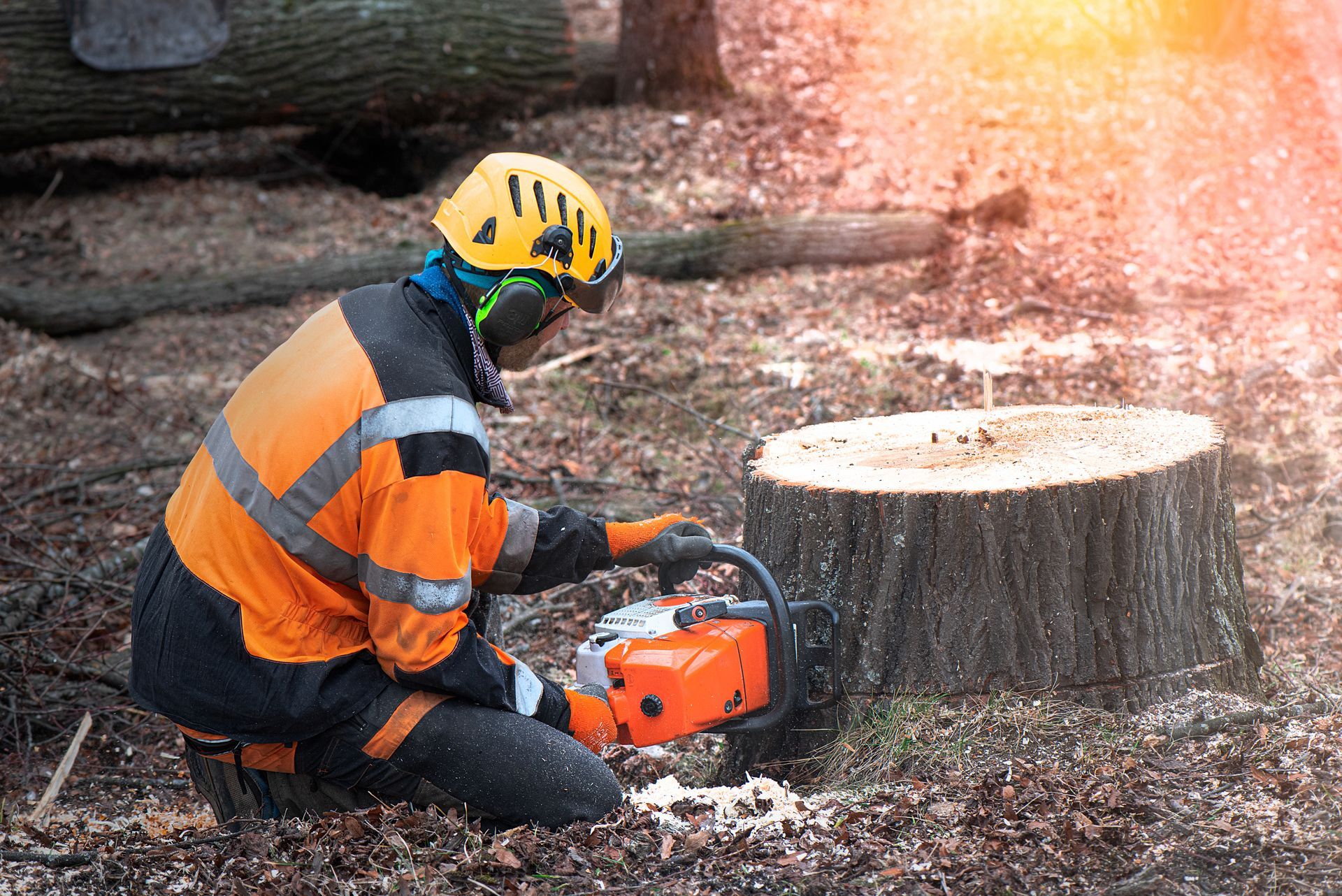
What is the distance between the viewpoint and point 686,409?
563 centimetres

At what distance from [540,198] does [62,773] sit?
264cm

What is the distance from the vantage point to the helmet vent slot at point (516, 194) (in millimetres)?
2877

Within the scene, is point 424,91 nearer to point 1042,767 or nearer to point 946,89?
point 946,89

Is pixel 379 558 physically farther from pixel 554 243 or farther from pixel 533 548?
pixel 554 243

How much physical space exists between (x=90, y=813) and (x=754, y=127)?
25.3ft

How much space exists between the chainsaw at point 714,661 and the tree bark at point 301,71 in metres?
7.75

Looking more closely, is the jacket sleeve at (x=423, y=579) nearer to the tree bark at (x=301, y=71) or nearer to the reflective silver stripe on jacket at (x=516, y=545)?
the reflective silver stripe on jacket at (x=516, y=545)

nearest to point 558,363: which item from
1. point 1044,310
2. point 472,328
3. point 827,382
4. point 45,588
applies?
point 827,382

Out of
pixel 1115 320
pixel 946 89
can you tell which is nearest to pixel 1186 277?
pixel 1115 320

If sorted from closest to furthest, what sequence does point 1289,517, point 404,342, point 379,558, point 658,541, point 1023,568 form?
point 379,558
point 404,342
point 1023,568
point 658,541
point 1289,517

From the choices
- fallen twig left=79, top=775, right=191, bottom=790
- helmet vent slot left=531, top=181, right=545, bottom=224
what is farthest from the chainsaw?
fallen twig left=79, top=775, right=191, bottom=790

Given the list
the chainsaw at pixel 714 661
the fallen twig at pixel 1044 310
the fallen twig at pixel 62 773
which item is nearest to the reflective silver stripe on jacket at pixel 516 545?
the chainsaw at pixel 714 661

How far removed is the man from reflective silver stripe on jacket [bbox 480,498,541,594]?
6.8 inches

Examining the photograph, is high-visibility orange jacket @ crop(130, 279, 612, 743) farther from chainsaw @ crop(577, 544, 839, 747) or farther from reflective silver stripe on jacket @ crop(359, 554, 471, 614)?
chainsaw @ crop(577, 544, 839, 747)
